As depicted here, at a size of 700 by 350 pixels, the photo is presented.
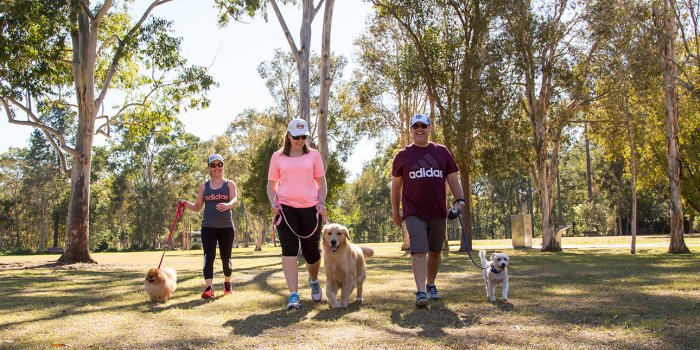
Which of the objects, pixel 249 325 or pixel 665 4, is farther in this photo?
pixel 665 4

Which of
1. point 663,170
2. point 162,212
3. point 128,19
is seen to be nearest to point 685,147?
point 663,170

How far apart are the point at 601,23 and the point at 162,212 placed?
180ft

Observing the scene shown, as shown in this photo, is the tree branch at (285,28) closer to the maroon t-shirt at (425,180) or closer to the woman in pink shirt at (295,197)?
the woman in pink shirt at (295,197)

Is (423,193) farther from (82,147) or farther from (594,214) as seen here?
(594,214)

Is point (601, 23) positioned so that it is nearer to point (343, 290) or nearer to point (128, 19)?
point (128, 19)

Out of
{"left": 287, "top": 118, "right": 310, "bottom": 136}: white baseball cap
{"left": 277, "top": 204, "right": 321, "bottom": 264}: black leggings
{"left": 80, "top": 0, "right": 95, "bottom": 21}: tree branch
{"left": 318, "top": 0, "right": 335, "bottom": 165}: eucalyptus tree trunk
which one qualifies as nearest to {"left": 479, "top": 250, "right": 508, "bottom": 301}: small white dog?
{"left": 277, "top": 204, "right": 321, "bottom": 264}: black leggings

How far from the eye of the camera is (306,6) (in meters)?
19.7

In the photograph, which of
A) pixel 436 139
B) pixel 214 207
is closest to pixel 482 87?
pixel 436 139

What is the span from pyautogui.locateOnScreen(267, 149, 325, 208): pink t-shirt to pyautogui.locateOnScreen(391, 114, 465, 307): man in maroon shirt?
94 cm

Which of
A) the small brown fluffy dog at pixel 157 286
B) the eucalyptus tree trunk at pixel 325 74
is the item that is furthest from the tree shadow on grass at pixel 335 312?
the eucalyptus tree trunk at pixel 325 74

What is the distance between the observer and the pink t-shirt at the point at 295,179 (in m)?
6.67

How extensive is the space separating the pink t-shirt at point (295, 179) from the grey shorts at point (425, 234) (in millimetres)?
1125

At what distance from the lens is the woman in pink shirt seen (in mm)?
6668

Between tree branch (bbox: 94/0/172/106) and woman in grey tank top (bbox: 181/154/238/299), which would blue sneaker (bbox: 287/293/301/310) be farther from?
tree branch (bbox: 94/0/172/106)
